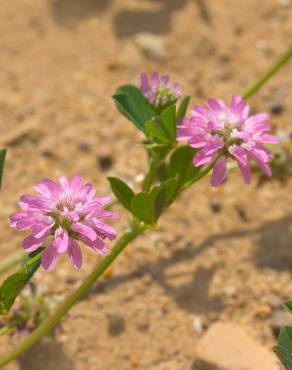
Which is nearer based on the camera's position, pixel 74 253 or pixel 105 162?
pixel 74 253

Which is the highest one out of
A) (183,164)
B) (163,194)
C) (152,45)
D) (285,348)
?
(152,45)

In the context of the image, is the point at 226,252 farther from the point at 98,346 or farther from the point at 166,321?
the point at 98,346

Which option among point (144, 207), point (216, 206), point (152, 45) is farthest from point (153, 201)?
point (152, 45)

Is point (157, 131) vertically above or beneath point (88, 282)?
above

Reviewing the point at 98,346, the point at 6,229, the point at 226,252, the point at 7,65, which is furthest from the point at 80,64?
the point at 98,346

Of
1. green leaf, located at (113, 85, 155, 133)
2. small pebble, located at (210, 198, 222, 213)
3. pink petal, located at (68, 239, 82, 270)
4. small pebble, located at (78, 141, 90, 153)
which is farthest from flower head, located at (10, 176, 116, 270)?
small pebble, located at (78, 141, 90, 153)

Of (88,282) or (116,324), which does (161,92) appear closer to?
(88,282)

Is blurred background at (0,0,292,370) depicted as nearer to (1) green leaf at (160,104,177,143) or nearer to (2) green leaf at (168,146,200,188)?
(2) green leaf at (168,146,200,188)
